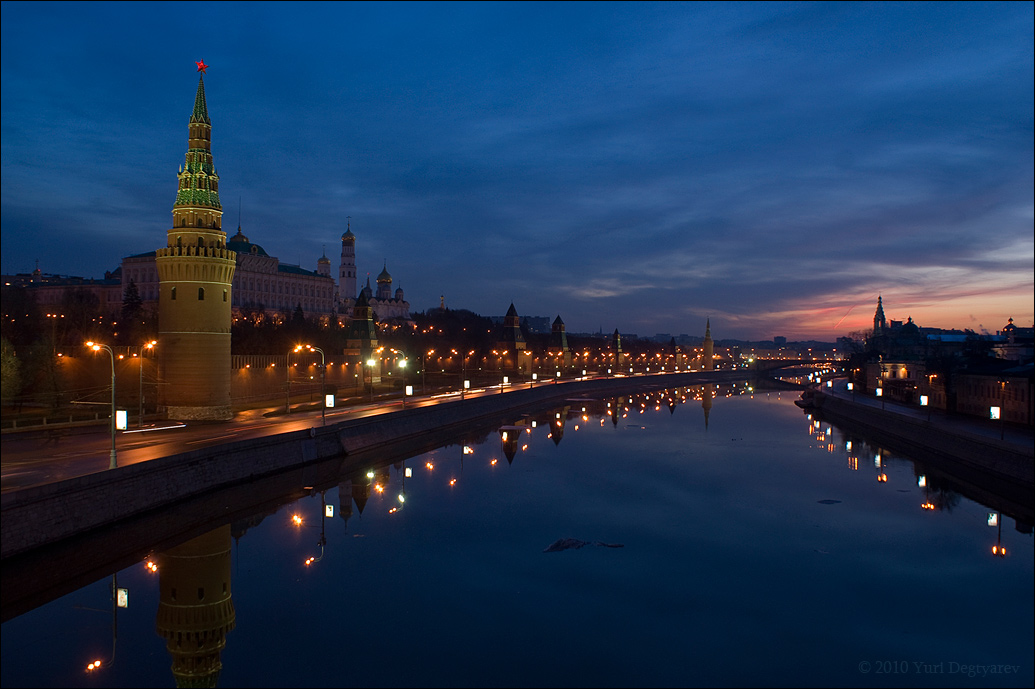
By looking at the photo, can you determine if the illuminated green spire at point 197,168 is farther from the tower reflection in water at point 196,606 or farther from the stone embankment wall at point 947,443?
the stone embankment wall at point 947,443

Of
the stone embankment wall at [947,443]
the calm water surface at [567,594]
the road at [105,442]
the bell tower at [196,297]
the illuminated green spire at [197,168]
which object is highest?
the illuminated green spire at [197,168]

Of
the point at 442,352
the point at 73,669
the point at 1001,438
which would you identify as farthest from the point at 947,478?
the point at 442,352

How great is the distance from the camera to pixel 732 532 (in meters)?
28.8

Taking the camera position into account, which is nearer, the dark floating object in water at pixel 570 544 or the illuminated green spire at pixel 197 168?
the dark floating object in water at pixel 570 544

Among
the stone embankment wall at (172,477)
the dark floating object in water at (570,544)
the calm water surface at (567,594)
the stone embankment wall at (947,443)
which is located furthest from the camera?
the stone embankment wall at (947,443)

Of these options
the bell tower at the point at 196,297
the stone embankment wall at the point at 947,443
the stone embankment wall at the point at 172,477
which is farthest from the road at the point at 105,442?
the stone embankment wall at the point at 947,443

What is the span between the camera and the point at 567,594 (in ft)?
70.4

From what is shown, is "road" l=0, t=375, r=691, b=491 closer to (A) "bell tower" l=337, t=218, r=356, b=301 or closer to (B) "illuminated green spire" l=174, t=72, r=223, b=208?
(B) "illuminated green spire" l=174, t=72, r=223, b=208

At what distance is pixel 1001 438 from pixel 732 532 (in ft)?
68.4

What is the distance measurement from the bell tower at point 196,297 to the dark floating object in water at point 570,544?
26592 millimetres

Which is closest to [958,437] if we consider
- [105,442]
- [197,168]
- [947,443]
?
[947,443]

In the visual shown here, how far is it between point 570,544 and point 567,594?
17.3 feet

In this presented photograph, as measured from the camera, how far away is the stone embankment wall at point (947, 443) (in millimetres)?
35906

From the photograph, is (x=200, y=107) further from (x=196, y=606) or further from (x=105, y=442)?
(x=196, y=606)
